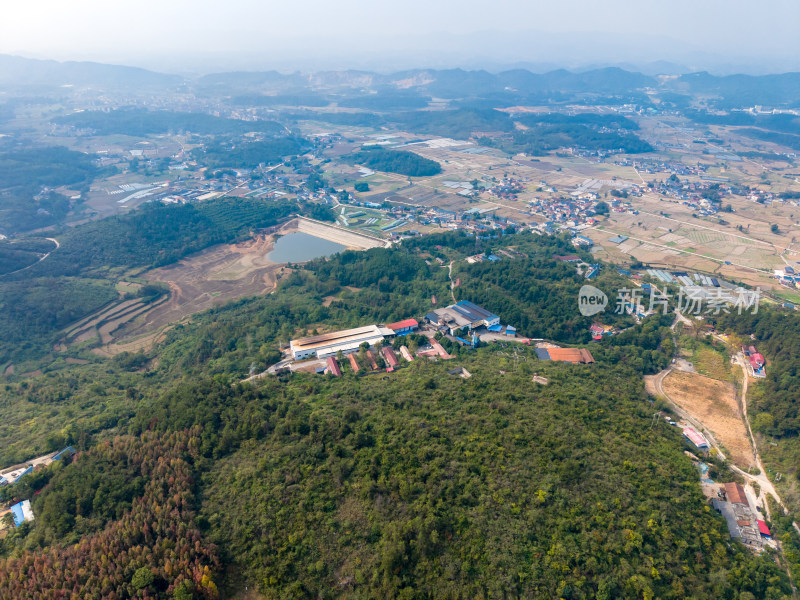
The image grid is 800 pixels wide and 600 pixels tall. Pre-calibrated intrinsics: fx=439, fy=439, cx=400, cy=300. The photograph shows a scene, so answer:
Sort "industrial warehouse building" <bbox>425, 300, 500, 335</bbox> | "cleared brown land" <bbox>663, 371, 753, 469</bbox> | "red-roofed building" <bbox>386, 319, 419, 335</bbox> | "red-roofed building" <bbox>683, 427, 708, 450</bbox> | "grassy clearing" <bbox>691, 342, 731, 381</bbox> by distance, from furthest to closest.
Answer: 1. "industrial warehouse building" <bbox>425, 300, 500, 335</bbox>
2. "red-roofed building" <bbox>386, 319, 419, 335</bbox>
3. "grassy clearing" <bbox>691, 342, 731, 381</bbox>
4. "cleared brown land" <bbox>663, 371, 753, 469</bbox>
5. "red-roofed building" <bbox>683, 427, 708, 450</bbox>

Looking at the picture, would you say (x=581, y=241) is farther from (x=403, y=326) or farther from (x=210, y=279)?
(x=210, y=279)

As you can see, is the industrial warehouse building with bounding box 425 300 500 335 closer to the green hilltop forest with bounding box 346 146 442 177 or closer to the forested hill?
the forested hill

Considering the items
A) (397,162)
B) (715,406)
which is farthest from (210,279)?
(397,162)

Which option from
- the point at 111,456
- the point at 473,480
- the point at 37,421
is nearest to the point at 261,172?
the point at 37,421

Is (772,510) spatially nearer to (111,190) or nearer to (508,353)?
(508,353)

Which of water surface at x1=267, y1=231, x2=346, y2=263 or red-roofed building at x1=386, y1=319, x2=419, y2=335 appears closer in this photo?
red-roofed building at x1=386, y1=319, x2=419, y2=335

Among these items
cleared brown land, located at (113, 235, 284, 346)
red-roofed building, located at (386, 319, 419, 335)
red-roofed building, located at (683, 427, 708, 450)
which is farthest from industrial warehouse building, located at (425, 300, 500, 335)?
cleared brown land, located at (113, 235, 284, 346)
